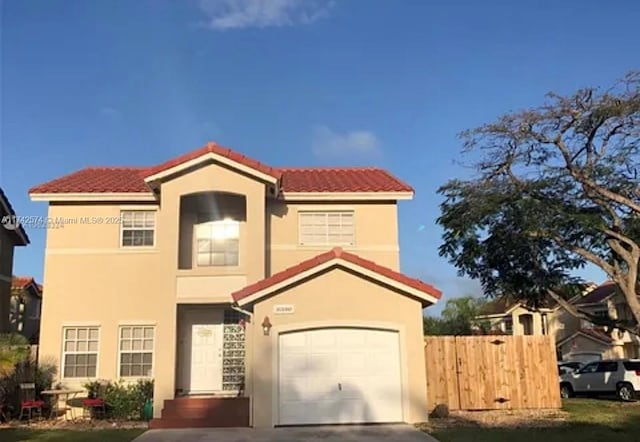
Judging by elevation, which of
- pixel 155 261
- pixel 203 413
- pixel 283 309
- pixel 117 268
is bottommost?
pixel 203 413

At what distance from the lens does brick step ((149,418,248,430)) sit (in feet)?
51.1

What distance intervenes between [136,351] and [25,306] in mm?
12910

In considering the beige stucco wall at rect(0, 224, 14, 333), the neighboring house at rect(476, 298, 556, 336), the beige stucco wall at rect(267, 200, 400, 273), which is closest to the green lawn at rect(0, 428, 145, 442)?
the beige stucco wall at rect(267, 200, 400, 273)

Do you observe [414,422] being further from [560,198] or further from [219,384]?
[560,198]

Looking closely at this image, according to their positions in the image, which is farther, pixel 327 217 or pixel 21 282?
pixel 21 282

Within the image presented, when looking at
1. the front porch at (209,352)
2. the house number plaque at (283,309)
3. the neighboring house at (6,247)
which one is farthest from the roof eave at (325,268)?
the neighboring house at (6,247)

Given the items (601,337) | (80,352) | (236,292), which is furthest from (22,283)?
(601,337)

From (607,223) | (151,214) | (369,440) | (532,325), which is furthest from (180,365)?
(532,325)

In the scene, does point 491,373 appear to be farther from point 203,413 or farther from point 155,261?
point 155,261

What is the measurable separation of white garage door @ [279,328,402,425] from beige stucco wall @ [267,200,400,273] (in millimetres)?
3989

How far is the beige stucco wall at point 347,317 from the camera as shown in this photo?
15273mm

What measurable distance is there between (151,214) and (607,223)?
51.4ft

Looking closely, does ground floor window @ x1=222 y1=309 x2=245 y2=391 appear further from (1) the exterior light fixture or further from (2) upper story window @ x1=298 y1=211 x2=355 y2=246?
(1) the exterior light fixture

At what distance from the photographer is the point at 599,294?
151ft
